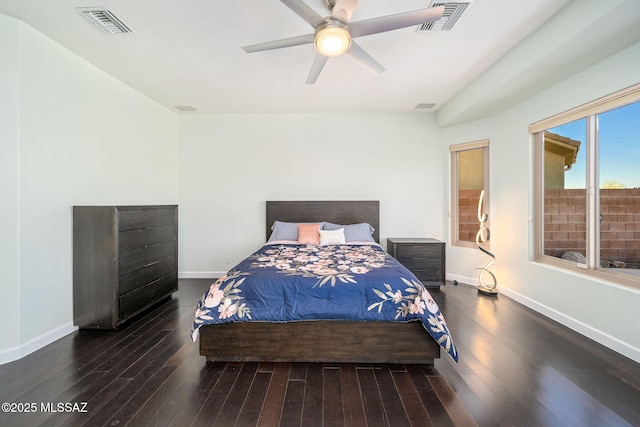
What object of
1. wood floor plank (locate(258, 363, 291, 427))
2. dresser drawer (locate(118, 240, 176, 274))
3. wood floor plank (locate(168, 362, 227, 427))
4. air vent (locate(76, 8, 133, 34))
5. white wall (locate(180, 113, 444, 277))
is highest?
air vent (locate(76, 8, 133, 34))

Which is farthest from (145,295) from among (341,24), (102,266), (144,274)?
A: (341,24)

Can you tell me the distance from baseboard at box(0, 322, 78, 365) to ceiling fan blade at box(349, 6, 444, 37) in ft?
11.6

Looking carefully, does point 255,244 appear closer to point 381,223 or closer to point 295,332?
point 381,223

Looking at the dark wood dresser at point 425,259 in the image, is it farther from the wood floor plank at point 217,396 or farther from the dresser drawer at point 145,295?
the dresser drawer at point 145,295

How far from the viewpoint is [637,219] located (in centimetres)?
228

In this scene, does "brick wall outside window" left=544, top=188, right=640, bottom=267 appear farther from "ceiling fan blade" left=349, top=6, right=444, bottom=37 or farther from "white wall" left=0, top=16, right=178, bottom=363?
"white wall" left=0, top=16, right=178, bottom=363

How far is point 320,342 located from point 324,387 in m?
0.31

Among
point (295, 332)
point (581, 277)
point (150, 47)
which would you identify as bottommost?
point (295, 332)

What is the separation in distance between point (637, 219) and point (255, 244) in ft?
14.2

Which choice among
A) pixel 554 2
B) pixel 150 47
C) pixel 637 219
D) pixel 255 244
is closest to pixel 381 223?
pixel 255 244

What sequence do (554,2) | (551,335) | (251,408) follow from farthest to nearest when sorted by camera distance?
(551,335)
(554,2)
(251,408)

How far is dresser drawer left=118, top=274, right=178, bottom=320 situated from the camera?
265 cm

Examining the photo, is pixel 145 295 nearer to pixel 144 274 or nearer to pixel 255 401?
pixel 144 274

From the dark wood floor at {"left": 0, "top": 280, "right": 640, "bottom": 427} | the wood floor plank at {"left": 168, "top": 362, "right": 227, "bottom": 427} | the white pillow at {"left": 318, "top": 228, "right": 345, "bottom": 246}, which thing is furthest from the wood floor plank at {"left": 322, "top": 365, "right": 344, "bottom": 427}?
the white pillow at {"left": 318, "top": 228, "right": 345, "bottom": 246}
